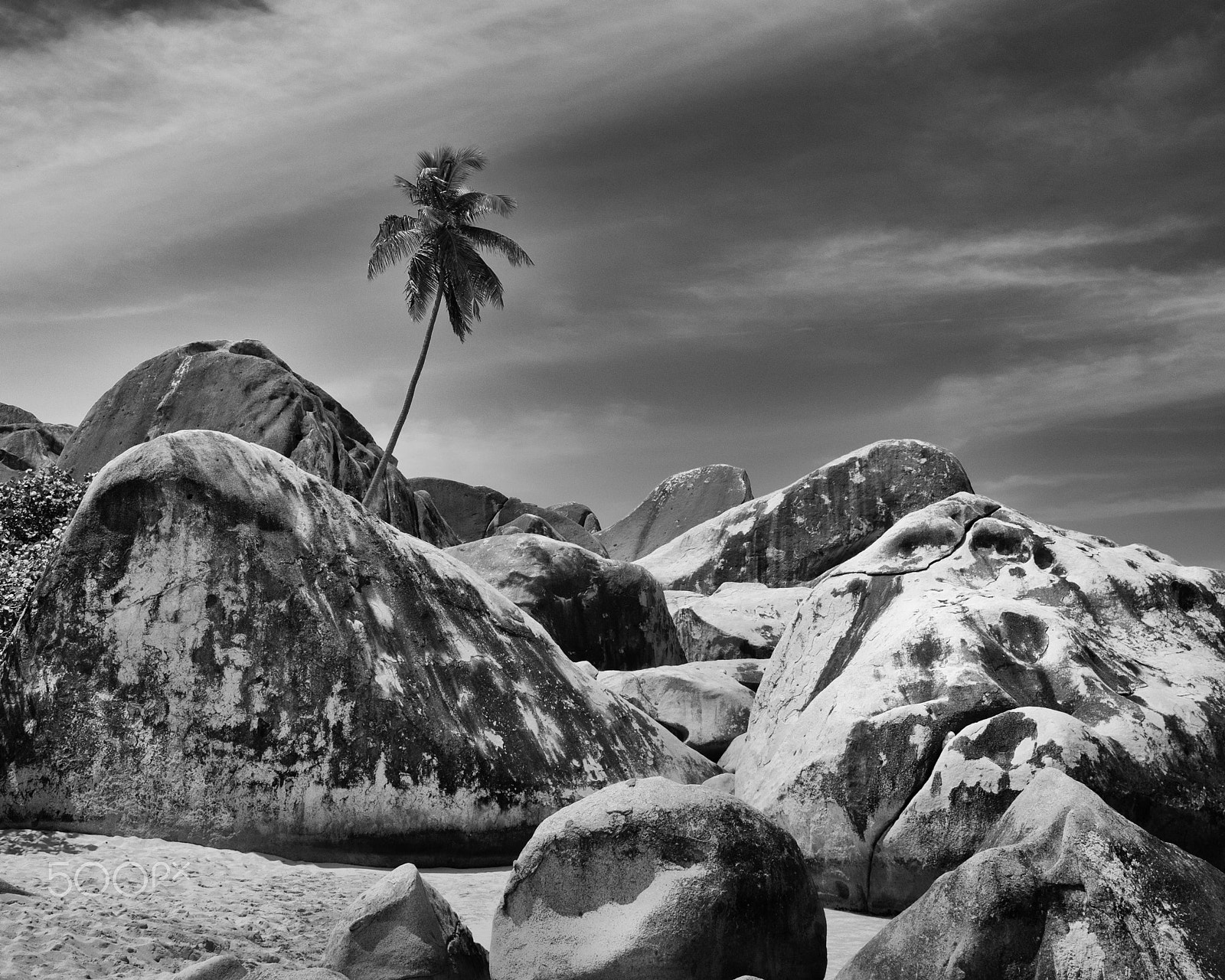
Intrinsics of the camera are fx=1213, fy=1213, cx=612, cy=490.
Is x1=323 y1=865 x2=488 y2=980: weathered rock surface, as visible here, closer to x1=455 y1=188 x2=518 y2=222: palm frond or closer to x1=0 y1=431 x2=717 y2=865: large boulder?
x1=0 y1=431 x2=717 y2=865: large boulder

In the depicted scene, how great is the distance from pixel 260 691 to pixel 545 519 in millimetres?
23882

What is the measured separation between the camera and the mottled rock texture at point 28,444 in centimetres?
2403

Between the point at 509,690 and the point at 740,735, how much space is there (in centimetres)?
249

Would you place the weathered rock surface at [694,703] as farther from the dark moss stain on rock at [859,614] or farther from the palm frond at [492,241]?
the palm frond at [492,241]

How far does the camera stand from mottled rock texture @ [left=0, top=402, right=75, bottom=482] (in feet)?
78.8

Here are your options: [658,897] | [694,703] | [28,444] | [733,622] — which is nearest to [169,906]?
[658,897]

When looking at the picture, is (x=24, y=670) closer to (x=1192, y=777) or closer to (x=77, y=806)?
(x=77, y=806)

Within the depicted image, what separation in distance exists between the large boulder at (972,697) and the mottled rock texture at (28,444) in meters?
19.2

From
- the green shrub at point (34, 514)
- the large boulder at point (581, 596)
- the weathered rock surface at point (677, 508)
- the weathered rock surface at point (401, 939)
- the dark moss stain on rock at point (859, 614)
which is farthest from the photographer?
the weathered rock surface at point (677, 508)

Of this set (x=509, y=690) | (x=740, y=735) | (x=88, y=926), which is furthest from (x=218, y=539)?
(x=740, y=735)

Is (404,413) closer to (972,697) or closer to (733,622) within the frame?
(733,622)

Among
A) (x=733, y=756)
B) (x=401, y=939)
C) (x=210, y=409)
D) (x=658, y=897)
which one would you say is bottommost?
(x=401, y=939)

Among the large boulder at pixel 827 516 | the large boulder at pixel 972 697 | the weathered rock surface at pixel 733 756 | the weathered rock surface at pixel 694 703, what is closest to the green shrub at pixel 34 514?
the weathered rock surface at pixel 694 703

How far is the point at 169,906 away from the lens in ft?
21.0
